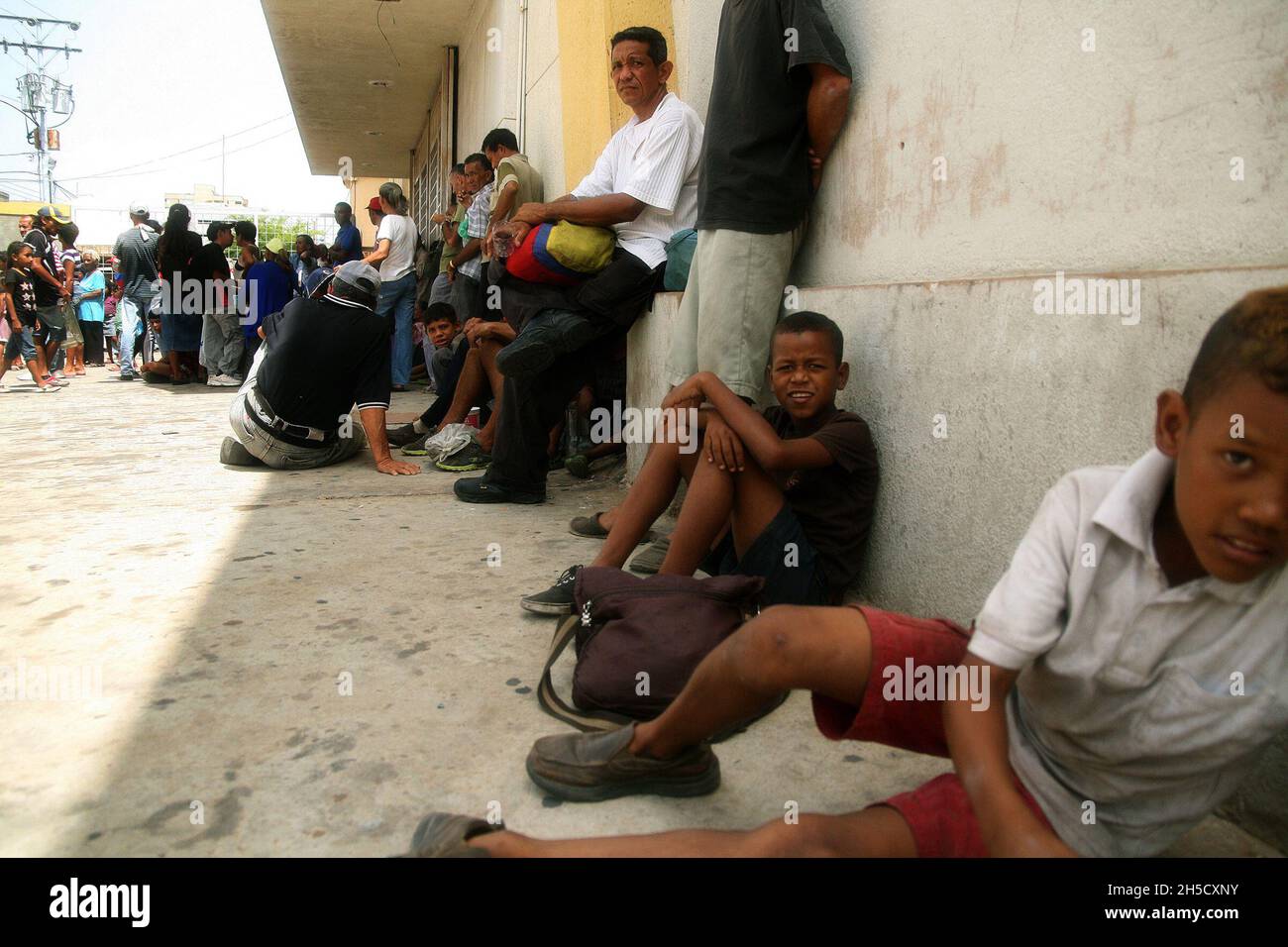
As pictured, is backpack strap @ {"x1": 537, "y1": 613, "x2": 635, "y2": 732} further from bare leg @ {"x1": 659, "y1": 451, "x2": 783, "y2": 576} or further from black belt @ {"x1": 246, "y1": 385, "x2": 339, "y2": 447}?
black belt @ {"x1": 246, "y1": 385, "x2": 339, "y2": 447}

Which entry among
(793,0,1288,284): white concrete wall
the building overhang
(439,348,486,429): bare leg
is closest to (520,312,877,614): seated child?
(793,0,1288,284): white concrete wall

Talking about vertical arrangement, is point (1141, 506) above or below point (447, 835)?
above

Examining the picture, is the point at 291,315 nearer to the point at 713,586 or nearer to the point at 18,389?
the point at 713,586

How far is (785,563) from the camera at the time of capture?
7.93ft

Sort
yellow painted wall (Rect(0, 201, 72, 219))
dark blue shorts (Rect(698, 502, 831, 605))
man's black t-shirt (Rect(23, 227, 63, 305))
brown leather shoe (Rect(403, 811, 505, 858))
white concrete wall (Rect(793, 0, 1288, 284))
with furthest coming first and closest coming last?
1. yellow painted wall (Rect(0, 201, 72, 219))
2. man's black t-shirt (Rect(23, 227, 63, 305))
3. dark blue shorts (Rect(698, 502, 831, 605))
4. white concrete wall (Rect(793, 0, 1288, 284))
5. brown leather shoe (Rect(403, 811, 505, 858))

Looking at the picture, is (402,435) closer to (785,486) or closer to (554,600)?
(554,600)

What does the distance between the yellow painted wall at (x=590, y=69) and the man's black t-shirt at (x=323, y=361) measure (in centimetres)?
159

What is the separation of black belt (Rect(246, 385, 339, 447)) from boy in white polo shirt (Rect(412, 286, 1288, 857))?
13.1 ft

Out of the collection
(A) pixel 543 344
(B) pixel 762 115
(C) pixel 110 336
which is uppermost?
(C) pixel 110 336

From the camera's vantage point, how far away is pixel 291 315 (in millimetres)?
4777

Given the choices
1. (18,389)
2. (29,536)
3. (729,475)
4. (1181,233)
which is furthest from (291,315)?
(18,389)

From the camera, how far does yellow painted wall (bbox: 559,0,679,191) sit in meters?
4.75

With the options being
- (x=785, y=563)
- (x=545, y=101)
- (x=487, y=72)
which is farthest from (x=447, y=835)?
(x=487, y=72)

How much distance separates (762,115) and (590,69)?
260 centimetres
